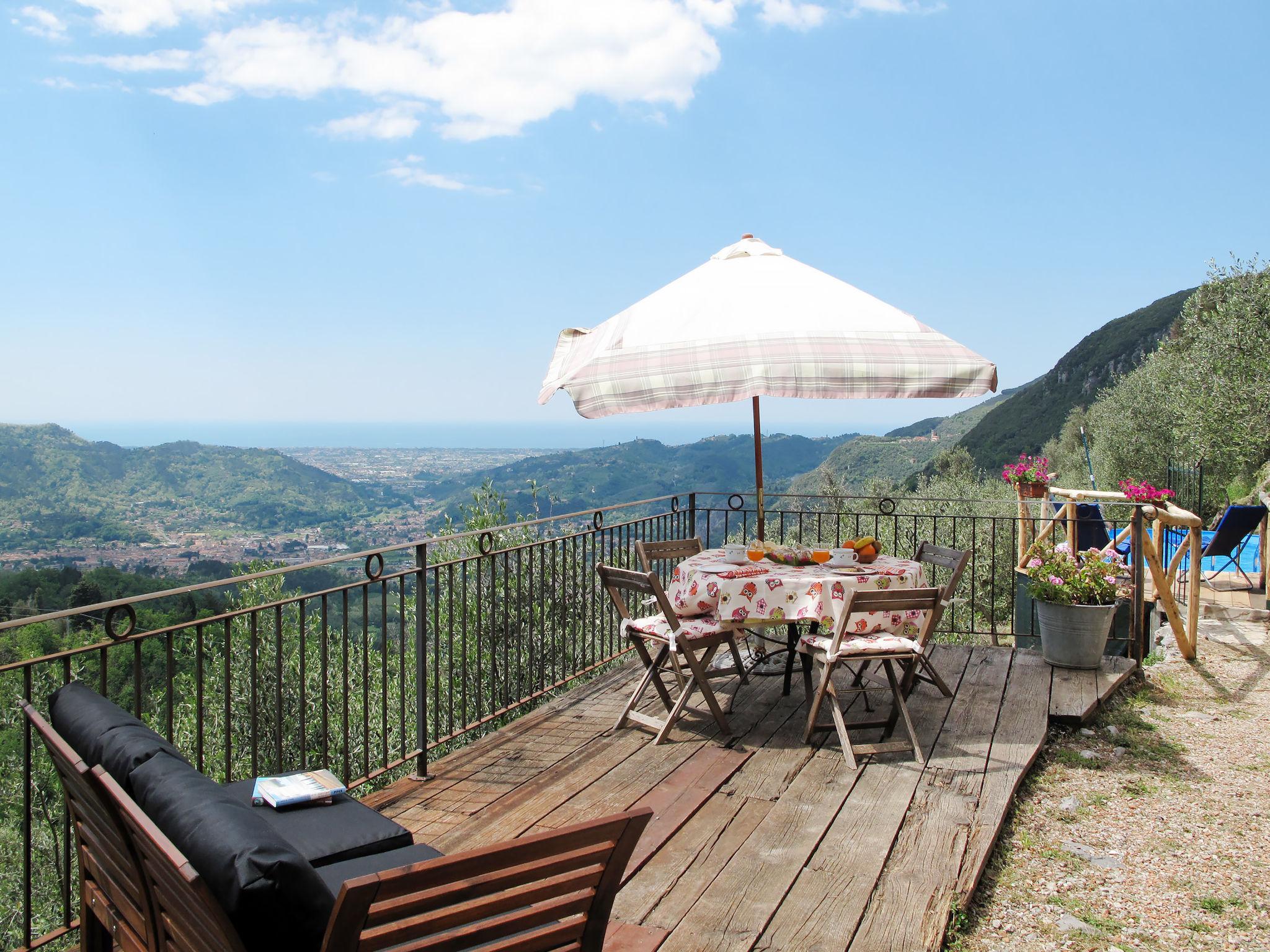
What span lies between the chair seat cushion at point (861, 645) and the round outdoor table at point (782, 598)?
71mm

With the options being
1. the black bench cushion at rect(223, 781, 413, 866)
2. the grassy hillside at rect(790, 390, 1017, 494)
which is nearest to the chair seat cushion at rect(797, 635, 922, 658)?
the black bench cushion at rect(223, 781, 413, 866)

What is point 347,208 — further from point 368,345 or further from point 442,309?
point 368,345

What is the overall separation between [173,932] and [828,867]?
6.96 feet

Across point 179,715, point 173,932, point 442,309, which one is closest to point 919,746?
point 173,932

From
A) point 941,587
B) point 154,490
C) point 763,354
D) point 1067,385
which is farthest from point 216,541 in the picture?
point 1067,385

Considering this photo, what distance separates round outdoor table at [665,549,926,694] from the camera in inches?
169

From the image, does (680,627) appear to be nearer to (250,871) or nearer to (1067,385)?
(250,871)

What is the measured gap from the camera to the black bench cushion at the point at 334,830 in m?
2.13

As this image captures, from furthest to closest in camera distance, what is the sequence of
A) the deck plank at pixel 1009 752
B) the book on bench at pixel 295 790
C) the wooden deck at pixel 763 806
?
the deck plank at pixel 1009 752, the wooden deck at pixel 763 806, the book on bench at pixel 295 790

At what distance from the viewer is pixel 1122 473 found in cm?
2642

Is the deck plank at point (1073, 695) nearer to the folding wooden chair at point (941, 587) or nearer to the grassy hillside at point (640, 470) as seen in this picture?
the folding wooden chair at point (941, 587)

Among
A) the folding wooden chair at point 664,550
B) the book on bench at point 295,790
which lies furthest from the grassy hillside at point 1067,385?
the book on bench at point 295,790

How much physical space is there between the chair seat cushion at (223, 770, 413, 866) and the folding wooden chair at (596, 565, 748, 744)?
2018 millimetres

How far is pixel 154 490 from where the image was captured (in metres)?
47.0
